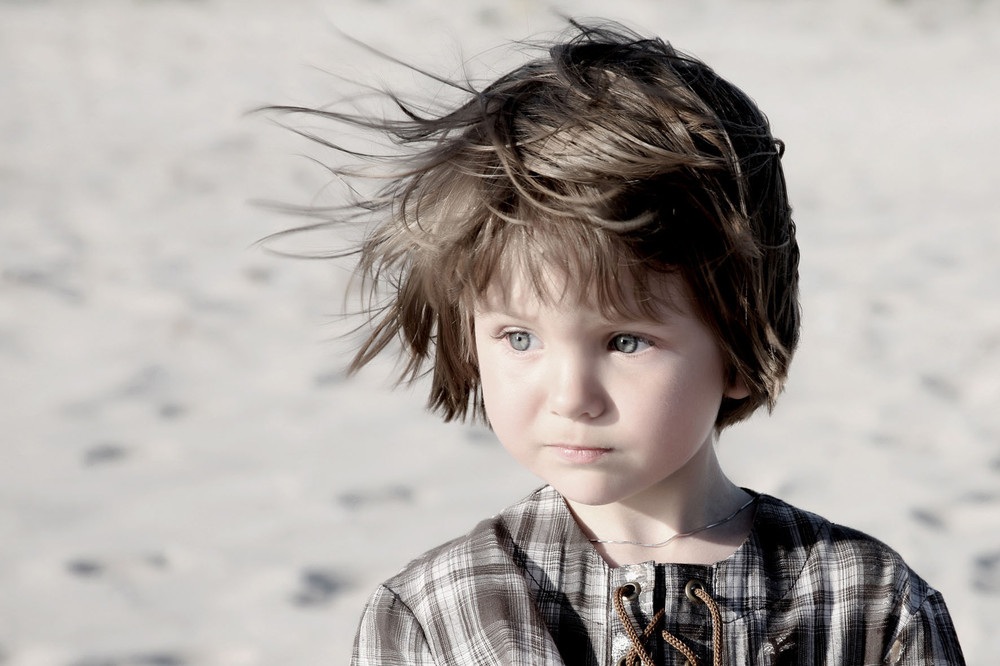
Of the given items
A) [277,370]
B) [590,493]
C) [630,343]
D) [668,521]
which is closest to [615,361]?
[630,343]

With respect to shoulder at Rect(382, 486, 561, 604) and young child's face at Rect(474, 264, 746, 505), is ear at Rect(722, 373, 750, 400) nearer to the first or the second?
young child's face at Rect(474, 264, 746, 505)

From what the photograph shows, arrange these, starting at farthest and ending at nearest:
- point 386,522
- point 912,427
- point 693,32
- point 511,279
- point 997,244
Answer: point 693,32 → point 997,244 → point 912,427 → point 386,522 → point 511,279

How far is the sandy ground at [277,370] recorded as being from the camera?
263 centimetres

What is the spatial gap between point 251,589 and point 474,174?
1572 millimetres

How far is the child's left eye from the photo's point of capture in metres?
1.29

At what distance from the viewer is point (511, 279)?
4.24 feet

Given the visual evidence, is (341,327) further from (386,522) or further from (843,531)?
(843,531)

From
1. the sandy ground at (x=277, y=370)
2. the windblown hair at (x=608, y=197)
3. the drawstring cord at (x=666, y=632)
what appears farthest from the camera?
the sandy ground at (x=277, y=370)

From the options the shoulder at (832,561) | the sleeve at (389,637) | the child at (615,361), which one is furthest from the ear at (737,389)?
the sleeve at (389,637)

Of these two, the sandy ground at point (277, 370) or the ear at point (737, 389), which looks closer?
the ear at point (737, 389)

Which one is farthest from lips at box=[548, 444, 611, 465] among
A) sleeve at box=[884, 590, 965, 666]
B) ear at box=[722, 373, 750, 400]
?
sleeve at box=[884, 590, 965, 666]

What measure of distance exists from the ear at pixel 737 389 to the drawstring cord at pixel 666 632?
0.23 metres

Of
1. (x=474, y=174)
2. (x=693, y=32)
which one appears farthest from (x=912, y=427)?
(x=693, y=32)

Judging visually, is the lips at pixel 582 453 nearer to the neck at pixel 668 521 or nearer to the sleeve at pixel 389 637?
the neck at pixel 668 521
